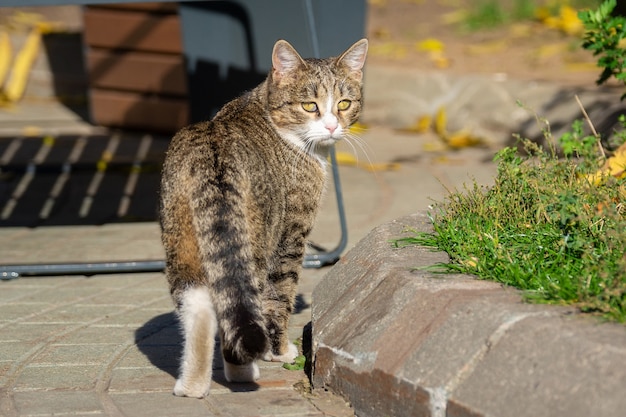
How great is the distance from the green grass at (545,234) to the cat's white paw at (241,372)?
71cm

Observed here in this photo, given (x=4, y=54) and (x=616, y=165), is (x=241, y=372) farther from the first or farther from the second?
(x=4, y=54)

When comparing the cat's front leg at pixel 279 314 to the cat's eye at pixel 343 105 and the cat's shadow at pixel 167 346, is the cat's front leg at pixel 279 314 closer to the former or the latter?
the cat's shadow at pixel 167 346

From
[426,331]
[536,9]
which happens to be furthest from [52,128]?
[426,331]

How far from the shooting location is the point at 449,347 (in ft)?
10.3

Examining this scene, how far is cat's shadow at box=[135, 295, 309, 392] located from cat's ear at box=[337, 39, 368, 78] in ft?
3.65

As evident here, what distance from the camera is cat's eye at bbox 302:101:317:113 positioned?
14.2 feet

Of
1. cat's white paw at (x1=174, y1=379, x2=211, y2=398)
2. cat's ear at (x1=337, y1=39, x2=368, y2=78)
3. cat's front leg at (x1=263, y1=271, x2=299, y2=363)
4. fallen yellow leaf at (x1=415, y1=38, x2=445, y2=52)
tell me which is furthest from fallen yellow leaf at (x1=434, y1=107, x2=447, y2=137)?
cat's white paw at (x1=174, y1=379, x2=211, y2=398)

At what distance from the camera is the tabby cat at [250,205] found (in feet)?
11.4

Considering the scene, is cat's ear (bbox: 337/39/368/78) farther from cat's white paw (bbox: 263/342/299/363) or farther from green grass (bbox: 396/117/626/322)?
cat's white paw (bbox: 263/342/299/363)

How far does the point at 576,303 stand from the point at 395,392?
606 mm

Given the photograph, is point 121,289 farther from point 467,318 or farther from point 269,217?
point 467,318

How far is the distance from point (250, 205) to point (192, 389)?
0.66 m

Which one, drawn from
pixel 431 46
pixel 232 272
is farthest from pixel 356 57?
pixel 431 46

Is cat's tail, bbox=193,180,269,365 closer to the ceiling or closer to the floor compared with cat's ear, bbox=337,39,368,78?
closer to the floor
